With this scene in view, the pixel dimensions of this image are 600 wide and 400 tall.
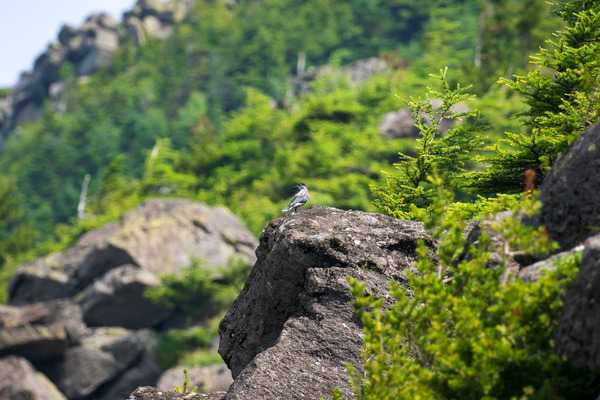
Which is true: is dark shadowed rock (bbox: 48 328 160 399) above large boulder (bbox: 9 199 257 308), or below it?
below

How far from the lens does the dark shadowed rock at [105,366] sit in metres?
27.8

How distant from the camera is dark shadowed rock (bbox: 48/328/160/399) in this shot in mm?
27781

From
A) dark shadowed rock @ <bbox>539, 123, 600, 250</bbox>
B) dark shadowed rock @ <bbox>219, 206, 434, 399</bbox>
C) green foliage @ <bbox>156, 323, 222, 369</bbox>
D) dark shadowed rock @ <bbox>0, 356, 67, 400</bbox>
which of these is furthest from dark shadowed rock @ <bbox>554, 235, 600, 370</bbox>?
dark shadowed rock @ <bbox>0, 356, 67, 400</bbox>

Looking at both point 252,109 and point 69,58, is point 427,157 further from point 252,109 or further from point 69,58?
point 69,58

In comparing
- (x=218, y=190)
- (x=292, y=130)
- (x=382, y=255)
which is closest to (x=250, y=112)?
(x=292, y=130)

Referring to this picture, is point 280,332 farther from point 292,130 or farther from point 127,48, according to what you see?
point 127,48

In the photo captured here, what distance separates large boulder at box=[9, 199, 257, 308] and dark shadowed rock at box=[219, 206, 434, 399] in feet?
65.6

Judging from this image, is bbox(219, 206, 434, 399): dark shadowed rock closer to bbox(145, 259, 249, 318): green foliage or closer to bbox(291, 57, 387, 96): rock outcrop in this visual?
bbox(145, 259, 249, 318): green foliage

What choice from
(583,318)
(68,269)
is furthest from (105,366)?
(583,318)

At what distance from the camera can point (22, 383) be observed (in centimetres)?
2536

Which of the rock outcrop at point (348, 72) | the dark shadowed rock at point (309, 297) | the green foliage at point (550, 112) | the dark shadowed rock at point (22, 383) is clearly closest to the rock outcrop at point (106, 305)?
the dark shadowed rock at point (22, 383)

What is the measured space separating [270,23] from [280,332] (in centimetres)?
8521

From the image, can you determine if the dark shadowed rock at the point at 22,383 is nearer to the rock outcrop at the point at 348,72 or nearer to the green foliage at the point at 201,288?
the green foliage at the point at 201,288

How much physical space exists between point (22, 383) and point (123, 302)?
244 inches
